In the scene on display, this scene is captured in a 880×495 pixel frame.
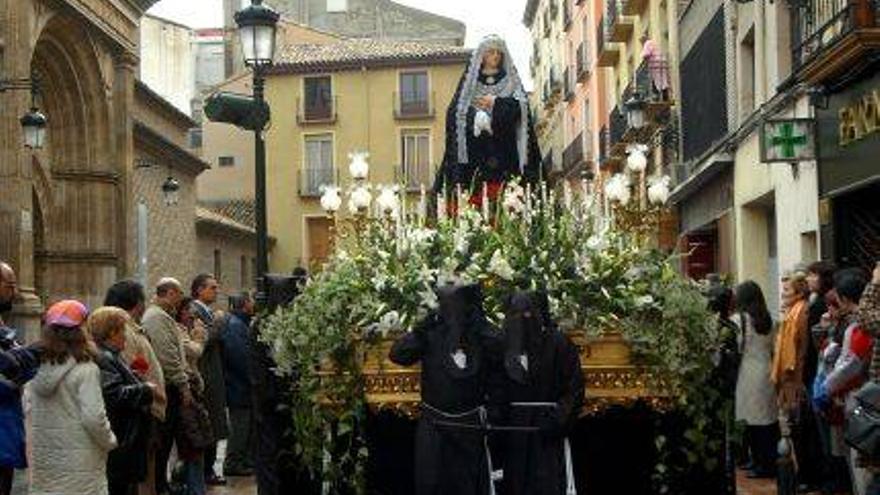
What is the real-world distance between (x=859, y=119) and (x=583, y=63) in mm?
29316

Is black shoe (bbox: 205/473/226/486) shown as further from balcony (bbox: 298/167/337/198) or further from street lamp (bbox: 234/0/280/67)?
balcony (bbox: 298/167/337/198)

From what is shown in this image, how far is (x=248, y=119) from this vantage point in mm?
11875

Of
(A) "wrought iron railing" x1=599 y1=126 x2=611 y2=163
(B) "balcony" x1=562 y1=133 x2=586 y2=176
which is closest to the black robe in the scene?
(A) "wrought iron railing" x1=599 y1=126 x2=611 y2=163

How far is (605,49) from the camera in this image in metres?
36.3

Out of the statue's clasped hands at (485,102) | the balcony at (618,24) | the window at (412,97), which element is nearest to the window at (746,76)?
the statue's clasped hands at (485,102)

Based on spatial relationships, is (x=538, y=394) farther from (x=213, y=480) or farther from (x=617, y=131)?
(x=617, y=131)

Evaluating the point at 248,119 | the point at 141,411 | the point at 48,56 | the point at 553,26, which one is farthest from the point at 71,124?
the point at 553,26

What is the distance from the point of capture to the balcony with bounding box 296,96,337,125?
→ 190 ft

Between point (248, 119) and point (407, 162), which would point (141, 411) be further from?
point (407, 162)

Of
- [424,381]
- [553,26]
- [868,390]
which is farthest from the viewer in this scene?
[553,26]

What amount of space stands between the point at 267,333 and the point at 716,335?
8.42 feet

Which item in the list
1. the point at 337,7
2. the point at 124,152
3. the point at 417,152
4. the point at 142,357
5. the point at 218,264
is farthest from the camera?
the point at 337,7

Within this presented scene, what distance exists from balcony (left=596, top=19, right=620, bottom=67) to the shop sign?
20265 millimetres

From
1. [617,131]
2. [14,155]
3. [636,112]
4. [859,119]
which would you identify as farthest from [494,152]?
[617,131]
